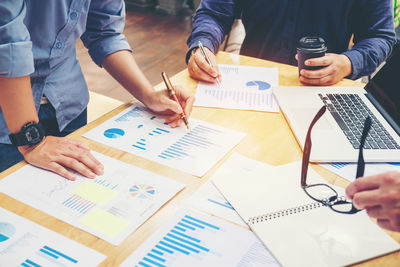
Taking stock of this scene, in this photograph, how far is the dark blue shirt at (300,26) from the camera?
1.54 metres

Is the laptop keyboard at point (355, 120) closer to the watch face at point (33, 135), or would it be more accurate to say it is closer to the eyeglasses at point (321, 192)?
the eyeglasses at point (321, 192)

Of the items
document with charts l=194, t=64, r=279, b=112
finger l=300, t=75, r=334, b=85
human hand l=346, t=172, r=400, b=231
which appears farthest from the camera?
finger l=300, t=75, r=334, b=85

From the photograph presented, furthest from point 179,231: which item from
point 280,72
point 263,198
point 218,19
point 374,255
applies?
point 218,19

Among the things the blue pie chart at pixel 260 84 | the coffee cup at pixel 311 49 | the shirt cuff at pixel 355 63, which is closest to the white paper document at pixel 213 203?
the blue pie chart at pixel 260 84

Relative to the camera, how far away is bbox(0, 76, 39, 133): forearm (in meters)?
0.93

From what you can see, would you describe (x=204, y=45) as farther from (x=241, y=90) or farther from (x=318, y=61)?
(x=318, y=61)

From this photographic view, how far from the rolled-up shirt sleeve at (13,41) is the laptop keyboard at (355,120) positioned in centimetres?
87

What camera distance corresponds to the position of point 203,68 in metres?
1.29

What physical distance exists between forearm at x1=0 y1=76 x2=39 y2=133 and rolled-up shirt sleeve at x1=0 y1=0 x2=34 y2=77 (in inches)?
1.3

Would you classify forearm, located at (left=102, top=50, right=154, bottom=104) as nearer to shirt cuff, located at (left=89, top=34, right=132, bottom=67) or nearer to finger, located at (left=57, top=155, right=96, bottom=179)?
shirt cuff, located at (left=89, top=34, right=132, bottom=67)

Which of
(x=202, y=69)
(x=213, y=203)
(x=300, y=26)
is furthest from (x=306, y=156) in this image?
(x=300, y=26)

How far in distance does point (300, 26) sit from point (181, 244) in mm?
1295

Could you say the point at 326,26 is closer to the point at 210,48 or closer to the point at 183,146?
the point at 210,48

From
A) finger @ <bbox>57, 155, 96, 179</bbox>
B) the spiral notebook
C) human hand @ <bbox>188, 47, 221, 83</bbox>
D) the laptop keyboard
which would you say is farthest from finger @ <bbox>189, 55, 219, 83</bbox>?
finger @ <bbox>57, 155, 96, 179</bbox>
